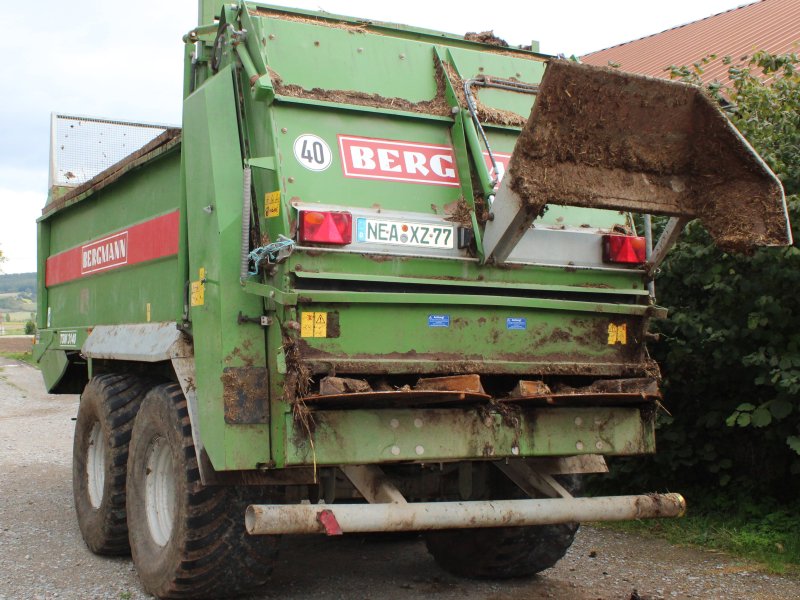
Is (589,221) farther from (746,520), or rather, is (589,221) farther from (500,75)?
(746,520)

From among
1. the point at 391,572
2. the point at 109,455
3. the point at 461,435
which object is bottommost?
the point at 391,572

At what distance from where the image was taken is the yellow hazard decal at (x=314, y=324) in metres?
4.21

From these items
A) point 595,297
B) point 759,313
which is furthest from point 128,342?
point 759,313

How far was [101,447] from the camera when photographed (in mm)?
6551

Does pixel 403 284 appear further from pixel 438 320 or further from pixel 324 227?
pixel 324 227

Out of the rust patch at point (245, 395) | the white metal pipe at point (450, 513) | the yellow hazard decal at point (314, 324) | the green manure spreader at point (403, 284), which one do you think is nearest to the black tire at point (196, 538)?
the green manure spreader at point (403, 284)

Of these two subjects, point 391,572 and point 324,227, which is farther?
point 391,572

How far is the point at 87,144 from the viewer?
874 centimetres

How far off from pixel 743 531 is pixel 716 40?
34.9ft

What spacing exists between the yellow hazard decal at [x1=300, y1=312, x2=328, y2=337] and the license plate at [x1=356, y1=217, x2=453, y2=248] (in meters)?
→ 0.42

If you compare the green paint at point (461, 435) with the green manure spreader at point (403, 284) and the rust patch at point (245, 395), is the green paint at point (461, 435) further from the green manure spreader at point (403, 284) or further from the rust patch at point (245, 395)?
the rust patch at point (245, 395)

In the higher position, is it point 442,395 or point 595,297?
point 595,297

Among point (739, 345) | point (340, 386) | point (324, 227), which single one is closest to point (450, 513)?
point (340, 386)

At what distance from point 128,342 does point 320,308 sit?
6.87 feet
